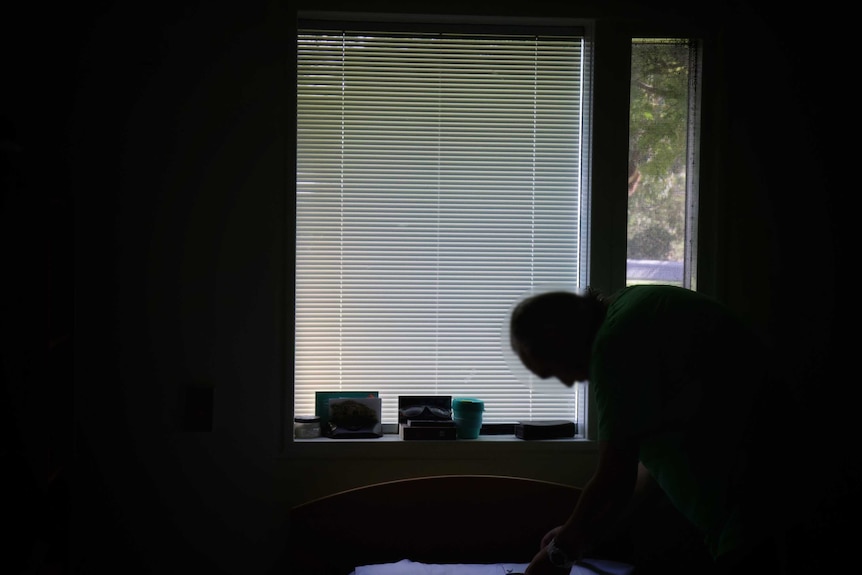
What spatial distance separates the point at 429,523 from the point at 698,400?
1189mm

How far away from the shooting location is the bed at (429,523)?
2.54m

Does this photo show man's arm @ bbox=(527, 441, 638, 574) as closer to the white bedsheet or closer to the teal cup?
the white bedsheet

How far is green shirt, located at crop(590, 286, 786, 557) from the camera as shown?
165cm

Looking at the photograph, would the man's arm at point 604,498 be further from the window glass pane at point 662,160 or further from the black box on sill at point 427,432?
the window glass pane at point 662,160

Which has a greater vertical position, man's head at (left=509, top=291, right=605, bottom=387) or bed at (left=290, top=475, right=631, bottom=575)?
man's head at (left=509, top=291, right=605, bottom=387)

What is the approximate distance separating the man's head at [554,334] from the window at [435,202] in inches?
39.7

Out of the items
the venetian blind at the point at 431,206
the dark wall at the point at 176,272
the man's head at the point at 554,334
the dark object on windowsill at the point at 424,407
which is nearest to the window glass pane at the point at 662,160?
the venetian blind at the point at 431,206

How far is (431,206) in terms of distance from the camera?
9.23 ft

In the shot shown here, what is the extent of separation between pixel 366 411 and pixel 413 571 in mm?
594

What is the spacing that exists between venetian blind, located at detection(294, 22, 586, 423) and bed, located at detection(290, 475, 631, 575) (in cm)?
33

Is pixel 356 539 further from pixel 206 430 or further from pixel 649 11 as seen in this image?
pixel 649 11

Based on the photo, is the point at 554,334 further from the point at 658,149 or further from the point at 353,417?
the point at 658,149

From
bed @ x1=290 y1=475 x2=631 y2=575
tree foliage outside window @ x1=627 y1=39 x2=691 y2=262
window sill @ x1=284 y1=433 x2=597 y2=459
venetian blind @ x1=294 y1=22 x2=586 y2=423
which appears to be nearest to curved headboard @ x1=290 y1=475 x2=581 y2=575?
bed @ x1=290 y1=475 x2=631 y2=575

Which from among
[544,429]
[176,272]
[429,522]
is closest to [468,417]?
[544,429]
